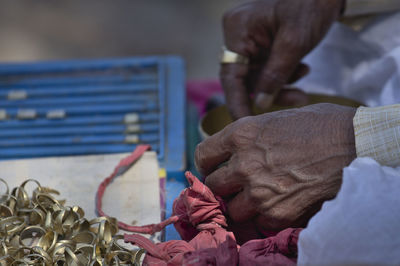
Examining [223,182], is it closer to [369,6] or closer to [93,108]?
[93,108]

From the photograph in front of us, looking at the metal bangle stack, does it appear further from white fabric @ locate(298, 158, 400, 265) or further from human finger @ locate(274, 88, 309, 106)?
human finger @ locate(274, 88, 309, 106)

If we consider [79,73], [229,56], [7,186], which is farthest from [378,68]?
[7,186]

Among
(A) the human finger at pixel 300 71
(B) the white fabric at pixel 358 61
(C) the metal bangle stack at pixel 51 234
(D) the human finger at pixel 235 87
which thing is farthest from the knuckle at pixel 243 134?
(B) the white fabric at pixel 358 61

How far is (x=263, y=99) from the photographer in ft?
3.81

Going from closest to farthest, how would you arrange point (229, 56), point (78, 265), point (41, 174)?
point (78, 265) → point (41, 174) → point (229, 56)

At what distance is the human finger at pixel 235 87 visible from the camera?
45.1 inches

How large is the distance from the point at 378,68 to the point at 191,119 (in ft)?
2.04

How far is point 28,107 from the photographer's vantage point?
4.53ft

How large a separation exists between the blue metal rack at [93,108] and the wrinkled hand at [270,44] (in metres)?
0.24

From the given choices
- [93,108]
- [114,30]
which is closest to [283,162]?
[93,108]

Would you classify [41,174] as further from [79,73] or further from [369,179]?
[369,179]

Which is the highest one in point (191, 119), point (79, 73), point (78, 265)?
point (79, 73)

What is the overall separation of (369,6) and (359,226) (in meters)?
1.10

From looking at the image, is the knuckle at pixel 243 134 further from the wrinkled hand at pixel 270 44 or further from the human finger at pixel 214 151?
the wrinkled hand at pixel 270 44
